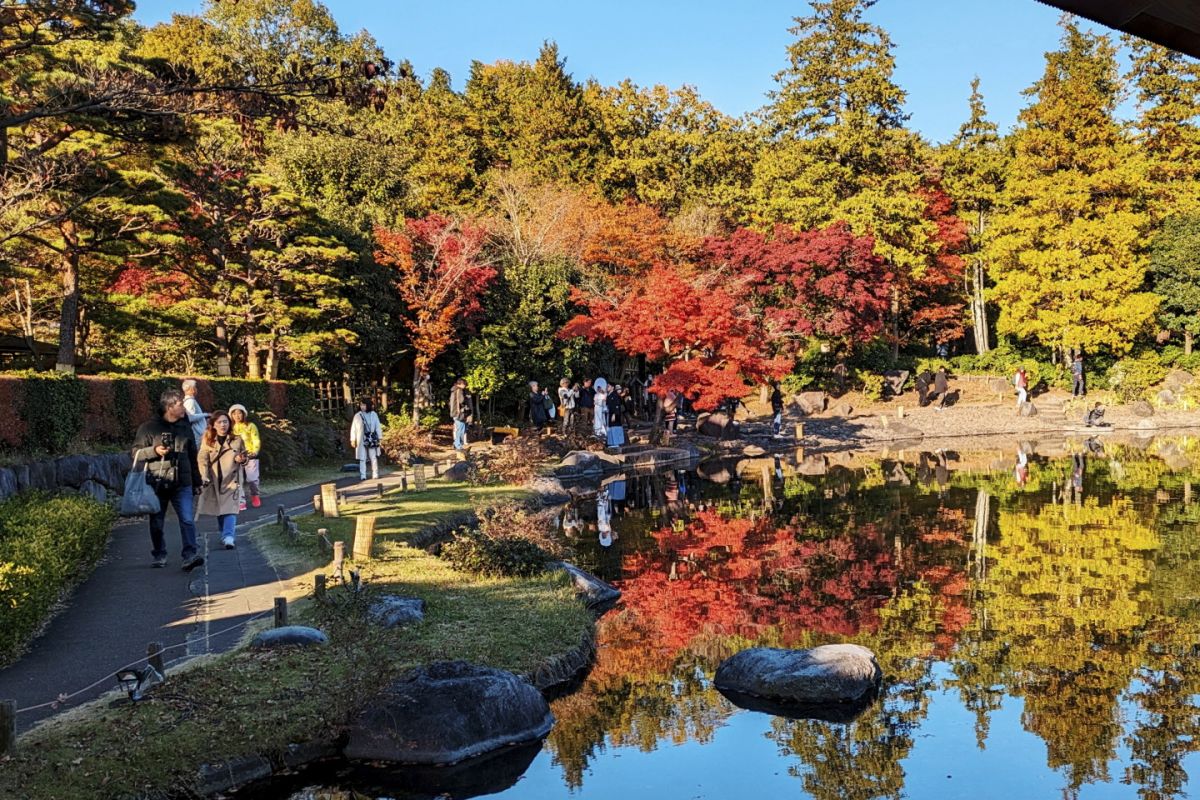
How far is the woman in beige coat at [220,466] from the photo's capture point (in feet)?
35.8

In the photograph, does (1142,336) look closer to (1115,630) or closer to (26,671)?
(1115,630)

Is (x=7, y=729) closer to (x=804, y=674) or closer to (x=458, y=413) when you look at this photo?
(x=804, y=674)

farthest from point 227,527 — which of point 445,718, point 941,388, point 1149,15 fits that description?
point 941,388

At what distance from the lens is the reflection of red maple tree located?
10117 millimetres

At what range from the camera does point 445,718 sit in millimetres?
6742

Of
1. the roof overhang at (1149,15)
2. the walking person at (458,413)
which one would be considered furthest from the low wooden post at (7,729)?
the walking person at (458,413)

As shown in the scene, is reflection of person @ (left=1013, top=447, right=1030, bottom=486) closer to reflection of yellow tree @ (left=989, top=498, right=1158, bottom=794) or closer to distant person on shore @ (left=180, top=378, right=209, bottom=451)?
reflection of yellow tree @ (left=989, top=498, right=1158, bottom=794)

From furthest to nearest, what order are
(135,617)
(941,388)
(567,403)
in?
(941,388)
(567,403)
(135,617)

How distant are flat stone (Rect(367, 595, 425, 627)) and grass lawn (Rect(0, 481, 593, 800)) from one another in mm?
123

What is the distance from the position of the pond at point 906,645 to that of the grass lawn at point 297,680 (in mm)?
543

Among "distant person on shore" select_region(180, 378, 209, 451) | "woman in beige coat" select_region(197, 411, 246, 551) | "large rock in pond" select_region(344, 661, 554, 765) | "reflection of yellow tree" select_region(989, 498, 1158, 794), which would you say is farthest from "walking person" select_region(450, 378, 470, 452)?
"large rock in pond" select_region(344, 661, 554, 765)

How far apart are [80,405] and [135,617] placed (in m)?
8.22

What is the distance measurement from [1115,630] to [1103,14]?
9.10m

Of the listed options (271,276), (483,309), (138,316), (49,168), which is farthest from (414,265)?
(49,168)
